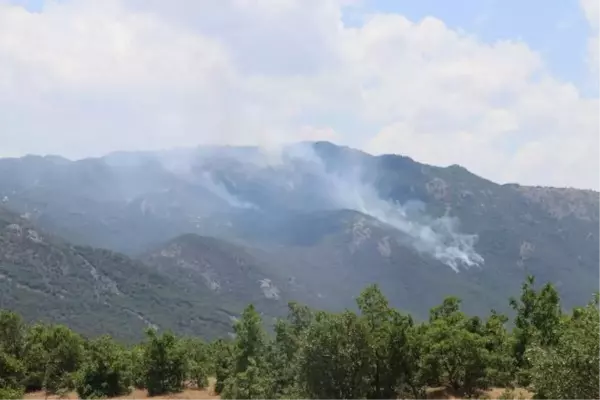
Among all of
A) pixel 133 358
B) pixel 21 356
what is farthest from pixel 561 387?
pixel 21 356

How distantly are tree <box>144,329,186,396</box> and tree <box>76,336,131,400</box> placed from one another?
2891 millimetres

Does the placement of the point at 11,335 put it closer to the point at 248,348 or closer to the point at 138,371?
the point at 138,371

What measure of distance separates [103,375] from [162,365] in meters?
7.42

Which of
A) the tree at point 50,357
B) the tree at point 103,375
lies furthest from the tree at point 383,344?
the tree at point 50,357

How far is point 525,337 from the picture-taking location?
230 ft

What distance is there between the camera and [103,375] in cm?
7700

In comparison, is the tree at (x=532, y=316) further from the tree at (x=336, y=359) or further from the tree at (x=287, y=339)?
the tree at (x=287, y=339)

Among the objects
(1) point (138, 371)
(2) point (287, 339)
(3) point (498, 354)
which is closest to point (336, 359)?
(2) point (287, 339)

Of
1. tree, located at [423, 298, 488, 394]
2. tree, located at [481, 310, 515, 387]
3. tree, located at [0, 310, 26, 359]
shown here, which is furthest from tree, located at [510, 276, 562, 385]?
tree, located at [0, 310, 26, 359]

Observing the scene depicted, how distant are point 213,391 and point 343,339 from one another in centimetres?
3428

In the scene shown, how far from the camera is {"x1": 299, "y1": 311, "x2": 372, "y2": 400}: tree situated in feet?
179

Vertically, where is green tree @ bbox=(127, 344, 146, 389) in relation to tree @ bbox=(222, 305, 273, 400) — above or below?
below

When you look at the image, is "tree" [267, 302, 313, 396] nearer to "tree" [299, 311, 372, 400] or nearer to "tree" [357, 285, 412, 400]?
"tree" [357, 285, 412, 400]

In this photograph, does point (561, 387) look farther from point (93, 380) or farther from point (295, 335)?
point (93, 380)
